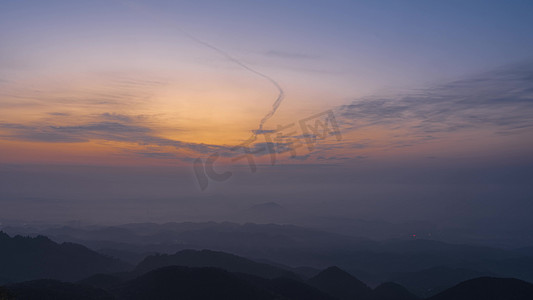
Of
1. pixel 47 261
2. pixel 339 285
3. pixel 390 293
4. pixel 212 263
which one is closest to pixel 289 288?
pixel 339 285

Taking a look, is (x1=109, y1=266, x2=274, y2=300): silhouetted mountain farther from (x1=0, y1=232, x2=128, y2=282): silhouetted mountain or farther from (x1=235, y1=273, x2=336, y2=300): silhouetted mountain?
(x1=0, y1=232, x2=128, y2=282): silhouetted mountain

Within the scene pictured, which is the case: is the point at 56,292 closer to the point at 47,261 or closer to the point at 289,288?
the point at 289,288

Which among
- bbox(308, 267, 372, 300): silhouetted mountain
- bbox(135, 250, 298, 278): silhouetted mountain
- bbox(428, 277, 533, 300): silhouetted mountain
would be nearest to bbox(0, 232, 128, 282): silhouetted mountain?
bbox(135, 250, 298, 278): silhouetted mountain

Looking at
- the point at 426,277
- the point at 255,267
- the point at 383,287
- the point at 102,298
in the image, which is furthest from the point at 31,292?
the point at 426,277

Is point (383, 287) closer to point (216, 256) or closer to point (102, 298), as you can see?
point (216, 256)

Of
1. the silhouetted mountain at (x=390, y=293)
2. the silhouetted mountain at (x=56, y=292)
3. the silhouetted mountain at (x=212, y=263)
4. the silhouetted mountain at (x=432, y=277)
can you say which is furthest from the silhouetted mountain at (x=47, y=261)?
the silhouetted mountain at (x=432, y=277)

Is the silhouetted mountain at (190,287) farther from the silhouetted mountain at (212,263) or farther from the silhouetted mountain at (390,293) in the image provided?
the silhouetted mountain at (390,293)
